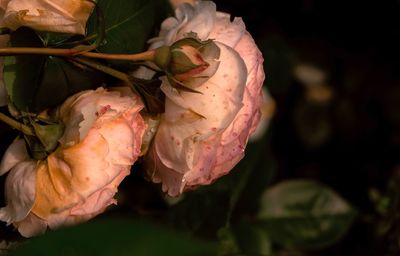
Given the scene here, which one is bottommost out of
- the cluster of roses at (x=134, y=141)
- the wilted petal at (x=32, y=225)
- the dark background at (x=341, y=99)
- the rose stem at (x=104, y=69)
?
the dark background at (x=341, y=99)

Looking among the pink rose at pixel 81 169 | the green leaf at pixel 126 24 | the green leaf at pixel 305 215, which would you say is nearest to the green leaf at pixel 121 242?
the pink rose at pixel 81 169

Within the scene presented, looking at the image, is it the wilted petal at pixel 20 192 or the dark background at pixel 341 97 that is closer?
the wilted petal at pixel 20 192

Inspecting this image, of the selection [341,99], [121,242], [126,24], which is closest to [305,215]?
[341,99]

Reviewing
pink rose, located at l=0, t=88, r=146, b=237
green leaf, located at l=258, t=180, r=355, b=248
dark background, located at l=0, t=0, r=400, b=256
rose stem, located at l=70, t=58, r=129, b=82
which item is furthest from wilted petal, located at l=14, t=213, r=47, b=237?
dark background, located at l=0, t=0, r=400, b=256

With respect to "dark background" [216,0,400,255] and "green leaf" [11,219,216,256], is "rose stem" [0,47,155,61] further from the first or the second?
"dark background" [216,0,400,255]

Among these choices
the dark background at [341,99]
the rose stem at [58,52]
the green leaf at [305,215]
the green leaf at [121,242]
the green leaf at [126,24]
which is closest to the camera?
the green leaf at [121,242]

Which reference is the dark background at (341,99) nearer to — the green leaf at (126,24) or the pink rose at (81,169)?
the green leaf at (126,24)

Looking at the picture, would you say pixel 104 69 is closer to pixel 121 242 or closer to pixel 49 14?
pixel 49 14
